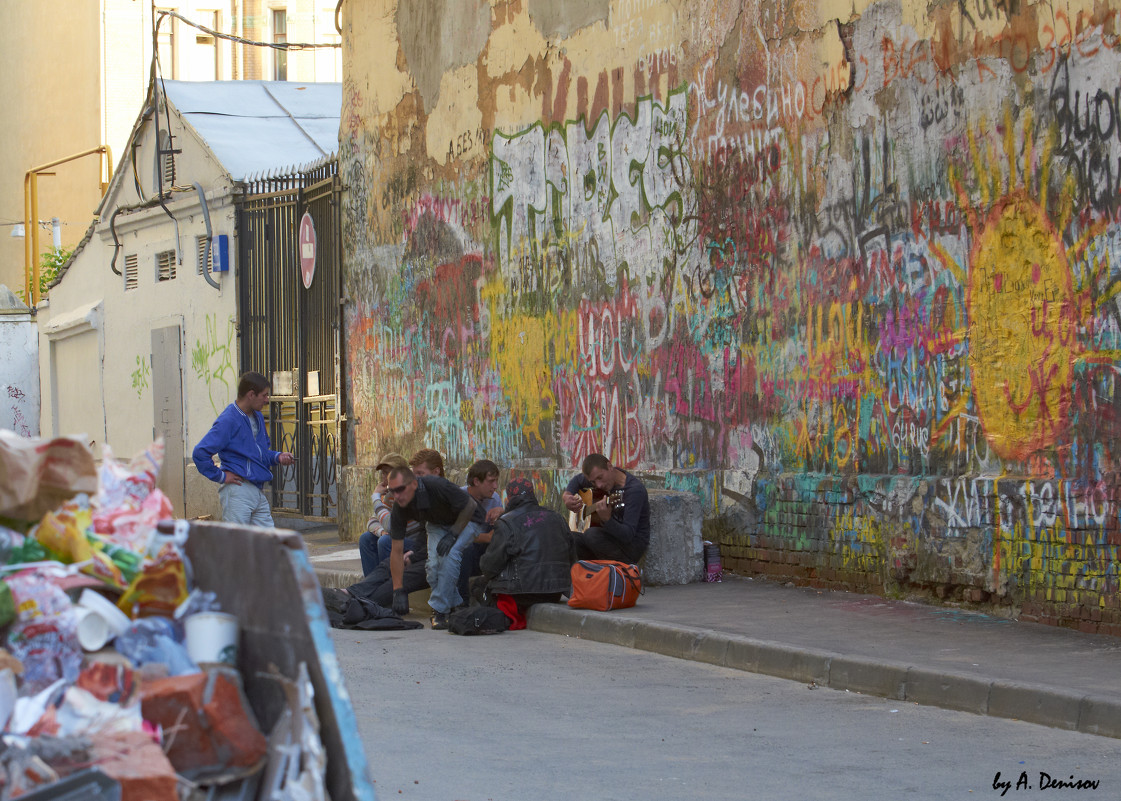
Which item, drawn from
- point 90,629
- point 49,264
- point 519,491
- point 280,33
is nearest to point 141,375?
point 519,491

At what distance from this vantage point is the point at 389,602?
35.9ft

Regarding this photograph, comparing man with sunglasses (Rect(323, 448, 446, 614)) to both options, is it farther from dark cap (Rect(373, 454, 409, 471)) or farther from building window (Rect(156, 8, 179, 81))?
building window (Rect(156, 8, 179, 81))

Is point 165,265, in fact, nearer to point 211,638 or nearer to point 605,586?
point 605,586

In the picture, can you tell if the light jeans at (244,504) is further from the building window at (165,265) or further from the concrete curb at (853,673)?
the building window at (165,265)

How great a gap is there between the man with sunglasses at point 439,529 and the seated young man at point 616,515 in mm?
910

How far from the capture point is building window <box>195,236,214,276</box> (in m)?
19.9

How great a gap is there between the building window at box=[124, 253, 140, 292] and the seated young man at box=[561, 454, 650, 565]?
1353 centimetres

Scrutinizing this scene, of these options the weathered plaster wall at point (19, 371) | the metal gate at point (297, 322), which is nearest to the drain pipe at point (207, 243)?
the metal gate at point (297, 322)

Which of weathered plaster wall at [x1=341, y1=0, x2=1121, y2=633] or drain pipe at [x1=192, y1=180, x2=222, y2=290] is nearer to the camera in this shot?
weathered plaster wall at [x1=341, y1=0, x2=1121, y2=633]

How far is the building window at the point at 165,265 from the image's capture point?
21.6 m

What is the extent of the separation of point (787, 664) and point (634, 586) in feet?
7.25

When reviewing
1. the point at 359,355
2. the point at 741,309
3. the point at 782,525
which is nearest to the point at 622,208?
the point at 741,309

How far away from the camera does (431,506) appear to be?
1046 cm

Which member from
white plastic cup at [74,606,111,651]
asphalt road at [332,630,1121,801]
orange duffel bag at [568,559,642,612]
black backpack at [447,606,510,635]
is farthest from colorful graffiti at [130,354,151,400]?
white plastic cup at [74,606,111,651]
